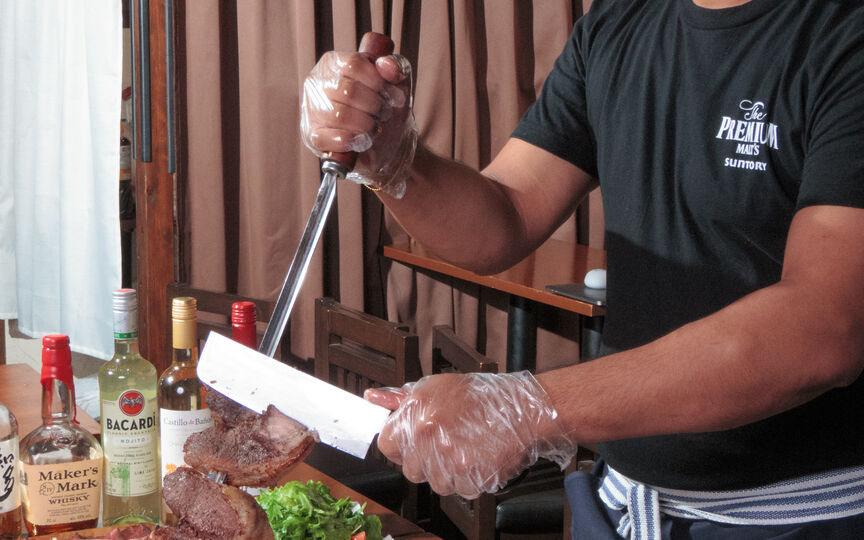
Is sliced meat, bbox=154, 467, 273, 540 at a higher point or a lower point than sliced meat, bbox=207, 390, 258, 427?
lower

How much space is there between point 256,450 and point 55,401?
0.29 metres

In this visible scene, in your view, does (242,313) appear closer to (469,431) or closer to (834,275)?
(469,431)

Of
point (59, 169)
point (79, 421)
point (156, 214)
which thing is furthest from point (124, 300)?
point (59, 169)

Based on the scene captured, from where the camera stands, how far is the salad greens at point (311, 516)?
92cm

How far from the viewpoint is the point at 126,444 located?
0.97 meters

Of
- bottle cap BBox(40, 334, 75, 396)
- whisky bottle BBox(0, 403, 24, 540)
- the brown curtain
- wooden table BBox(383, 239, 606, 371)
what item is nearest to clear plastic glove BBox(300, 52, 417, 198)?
bottle cap BBox(40, 334, 75, 396)

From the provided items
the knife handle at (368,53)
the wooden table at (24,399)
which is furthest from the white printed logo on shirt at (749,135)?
the wooden table at (24,399)

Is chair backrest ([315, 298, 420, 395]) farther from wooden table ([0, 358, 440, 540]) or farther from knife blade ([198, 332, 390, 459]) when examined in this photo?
knife blade ([198, 332, 390, 459])

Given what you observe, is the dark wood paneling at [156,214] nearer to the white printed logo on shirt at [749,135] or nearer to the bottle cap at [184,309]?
the bottle cap at [184,309]

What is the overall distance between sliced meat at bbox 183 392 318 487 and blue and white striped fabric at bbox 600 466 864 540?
41 cm

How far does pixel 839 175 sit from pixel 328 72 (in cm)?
54

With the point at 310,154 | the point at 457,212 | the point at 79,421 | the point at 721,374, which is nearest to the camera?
the point at 721,374

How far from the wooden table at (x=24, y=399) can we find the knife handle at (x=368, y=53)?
0.68 meters

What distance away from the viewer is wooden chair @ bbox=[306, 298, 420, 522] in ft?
5.70
